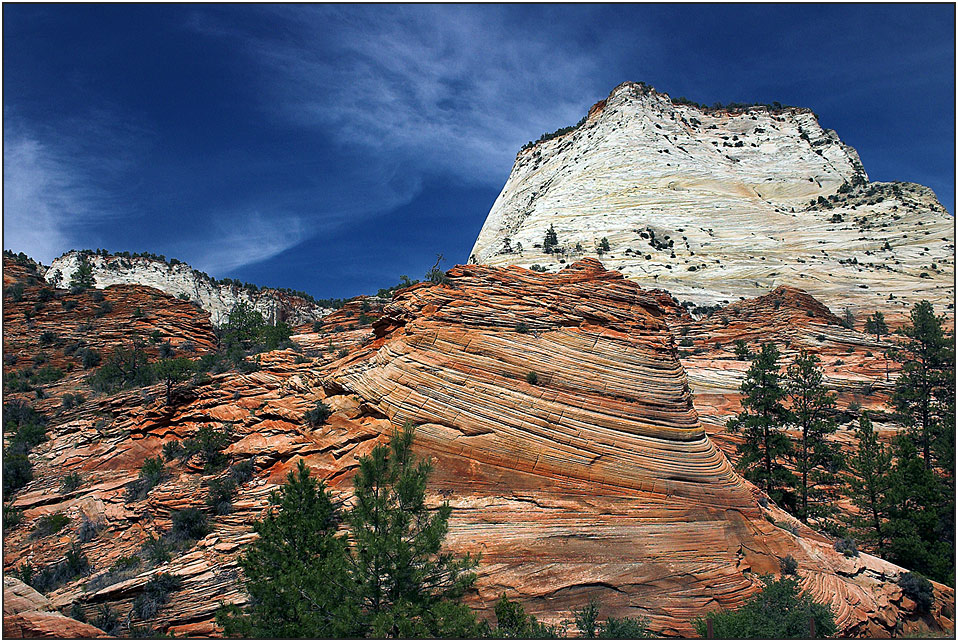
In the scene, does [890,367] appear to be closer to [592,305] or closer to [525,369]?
[592,305]

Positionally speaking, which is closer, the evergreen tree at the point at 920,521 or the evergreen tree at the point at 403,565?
the evergreen tree at the point at 403,565

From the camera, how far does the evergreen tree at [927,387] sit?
25.3m

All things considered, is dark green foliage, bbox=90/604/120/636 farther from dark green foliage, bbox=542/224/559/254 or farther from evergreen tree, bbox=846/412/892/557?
dark green foliage, bbox=542/224/559/254

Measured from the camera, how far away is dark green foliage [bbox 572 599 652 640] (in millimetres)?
11422

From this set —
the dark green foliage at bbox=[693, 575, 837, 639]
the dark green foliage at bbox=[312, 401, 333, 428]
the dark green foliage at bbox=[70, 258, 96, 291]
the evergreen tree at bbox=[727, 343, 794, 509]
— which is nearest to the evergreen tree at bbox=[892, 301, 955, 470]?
the evergreen tree at bbox=[727, 343, 794, 509]

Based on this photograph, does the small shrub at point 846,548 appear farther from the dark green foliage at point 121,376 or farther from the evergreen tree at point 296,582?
the dark green foliage at point 121,376

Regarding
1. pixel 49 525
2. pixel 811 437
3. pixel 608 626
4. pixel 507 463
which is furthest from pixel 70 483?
pixel 811 437

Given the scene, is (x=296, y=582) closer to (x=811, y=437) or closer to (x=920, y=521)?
(x=920, y=521)

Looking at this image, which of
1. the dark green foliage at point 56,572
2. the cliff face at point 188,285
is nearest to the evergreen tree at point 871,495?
the dark green foliage at point 56,572

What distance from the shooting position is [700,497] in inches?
574

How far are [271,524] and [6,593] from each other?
552 cm

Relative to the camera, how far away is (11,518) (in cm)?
1532

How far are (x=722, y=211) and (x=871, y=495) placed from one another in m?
51.3

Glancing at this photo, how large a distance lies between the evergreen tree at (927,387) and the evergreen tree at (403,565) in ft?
83.6
